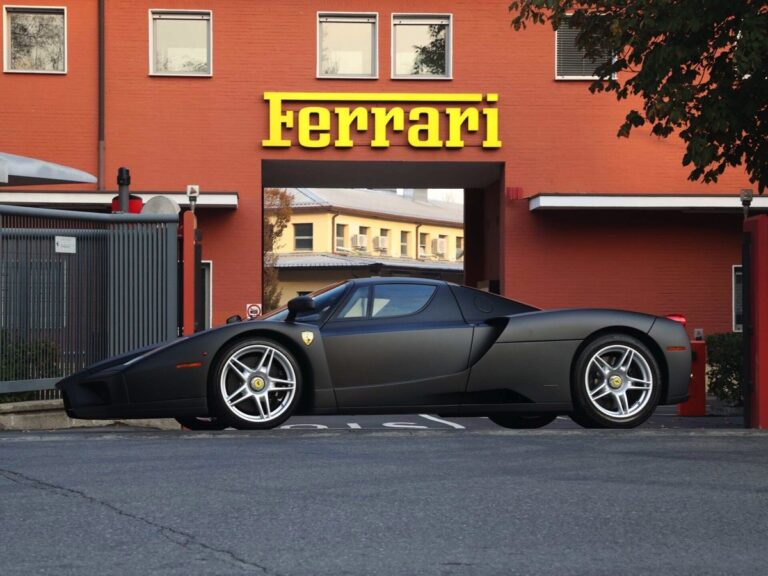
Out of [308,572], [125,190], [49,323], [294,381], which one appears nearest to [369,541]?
[308,572]

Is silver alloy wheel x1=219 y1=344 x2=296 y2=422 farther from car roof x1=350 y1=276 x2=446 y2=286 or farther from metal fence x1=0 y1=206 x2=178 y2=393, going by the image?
metal fence x1=0 y1=206 x2=178 y2=393

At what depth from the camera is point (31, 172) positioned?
43.2 feet

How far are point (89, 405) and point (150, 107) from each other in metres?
15.9

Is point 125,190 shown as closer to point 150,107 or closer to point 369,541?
point 150,107

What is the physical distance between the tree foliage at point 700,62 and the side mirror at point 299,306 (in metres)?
4.87

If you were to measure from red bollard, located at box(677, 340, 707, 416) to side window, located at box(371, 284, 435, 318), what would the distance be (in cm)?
563

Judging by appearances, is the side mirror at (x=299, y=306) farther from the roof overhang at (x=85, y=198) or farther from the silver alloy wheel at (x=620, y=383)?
the roof overhang at (x=85, y=198)

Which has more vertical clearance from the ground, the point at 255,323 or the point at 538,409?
the point at 255,323

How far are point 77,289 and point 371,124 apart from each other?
13088 mm

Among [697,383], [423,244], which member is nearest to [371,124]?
[697,383]

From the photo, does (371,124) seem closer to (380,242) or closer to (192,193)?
→ (192,193)

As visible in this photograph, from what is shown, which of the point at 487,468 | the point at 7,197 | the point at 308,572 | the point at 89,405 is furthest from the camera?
the point at 7,197

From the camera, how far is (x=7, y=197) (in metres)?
23.6

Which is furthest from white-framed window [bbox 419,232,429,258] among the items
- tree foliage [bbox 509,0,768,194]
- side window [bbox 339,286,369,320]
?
side window [bbox 339,286,369,320]
